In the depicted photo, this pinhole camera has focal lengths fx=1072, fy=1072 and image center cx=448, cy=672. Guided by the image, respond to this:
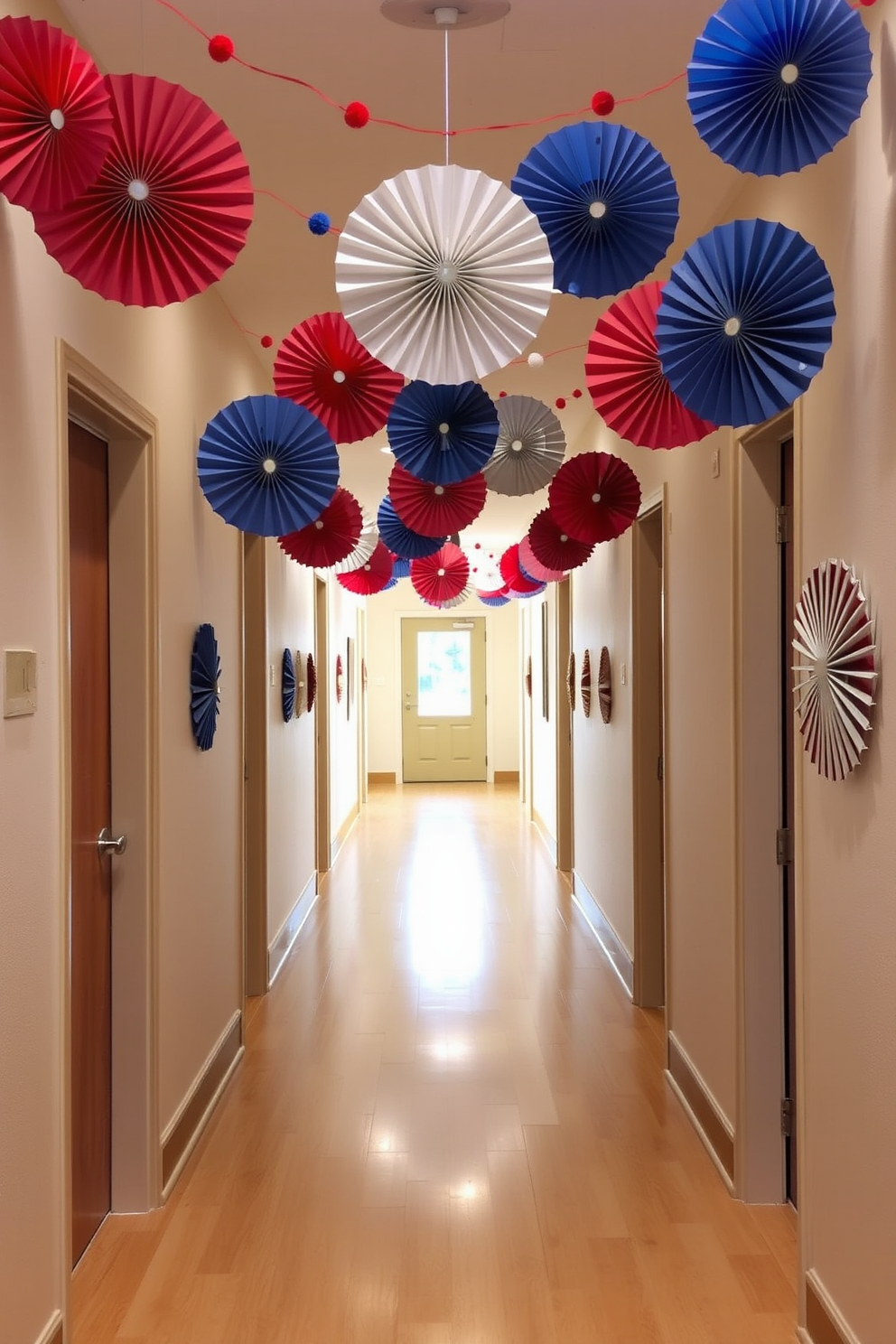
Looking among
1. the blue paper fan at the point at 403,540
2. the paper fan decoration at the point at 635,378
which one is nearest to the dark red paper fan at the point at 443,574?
the blue paper fan at the point at 403,540

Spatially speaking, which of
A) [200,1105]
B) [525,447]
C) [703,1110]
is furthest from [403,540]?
[703,1110]

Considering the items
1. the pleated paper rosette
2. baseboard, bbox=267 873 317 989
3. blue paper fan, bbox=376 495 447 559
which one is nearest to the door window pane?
baseboard, bbox=267 873 317 989

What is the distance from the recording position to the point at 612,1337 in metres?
2.27

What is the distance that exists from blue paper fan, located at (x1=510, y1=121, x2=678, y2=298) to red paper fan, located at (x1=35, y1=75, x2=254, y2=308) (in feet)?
1.57

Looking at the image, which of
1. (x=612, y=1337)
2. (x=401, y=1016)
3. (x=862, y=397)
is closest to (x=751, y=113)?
(x=862, y=397)

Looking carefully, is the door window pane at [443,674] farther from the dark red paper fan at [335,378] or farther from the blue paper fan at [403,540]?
the dark red paper fan at [335,378]

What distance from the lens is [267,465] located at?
266cm

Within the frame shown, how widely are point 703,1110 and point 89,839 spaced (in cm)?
201

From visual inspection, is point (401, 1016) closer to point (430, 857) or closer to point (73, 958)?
point (73, 958)

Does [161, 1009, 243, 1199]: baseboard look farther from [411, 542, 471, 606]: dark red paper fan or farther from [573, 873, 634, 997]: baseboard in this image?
[411, 542, 471, 606]: dark red paper fan

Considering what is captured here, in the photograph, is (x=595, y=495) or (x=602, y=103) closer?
(x=602, y=103)

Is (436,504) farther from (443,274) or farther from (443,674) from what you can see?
(443,674)

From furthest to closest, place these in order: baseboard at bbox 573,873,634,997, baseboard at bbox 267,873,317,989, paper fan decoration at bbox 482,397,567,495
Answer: baseboard at bbox 267,873,317,989
baseboard at bbox 573,873,634,997
paper fan decoration at bbox 482,397,567,495

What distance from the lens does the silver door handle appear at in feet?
8.91
